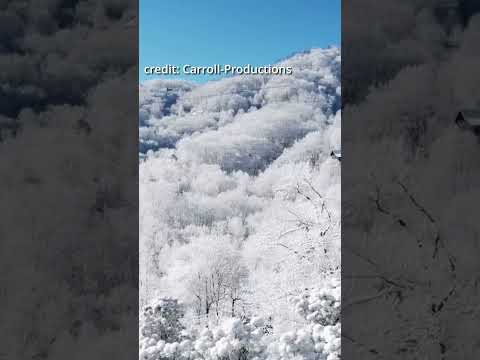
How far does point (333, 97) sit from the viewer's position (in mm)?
1711

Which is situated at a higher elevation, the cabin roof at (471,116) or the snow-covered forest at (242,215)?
the cabin roof at (471,116)

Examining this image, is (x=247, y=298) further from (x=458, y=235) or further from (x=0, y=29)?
(x=0, y=29)

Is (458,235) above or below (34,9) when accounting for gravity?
below

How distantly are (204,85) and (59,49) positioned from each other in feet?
2.05

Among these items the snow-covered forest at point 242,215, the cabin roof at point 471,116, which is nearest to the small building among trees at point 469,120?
the cabin roof at point 471,116

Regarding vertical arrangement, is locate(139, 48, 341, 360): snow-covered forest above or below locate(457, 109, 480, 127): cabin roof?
below

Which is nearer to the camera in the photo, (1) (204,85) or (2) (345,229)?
(2) (345,229)

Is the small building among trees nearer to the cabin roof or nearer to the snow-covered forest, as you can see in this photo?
the cabin roof

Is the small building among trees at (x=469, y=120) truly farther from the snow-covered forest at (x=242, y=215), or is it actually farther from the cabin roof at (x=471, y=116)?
the snow-covered forest at (x=242, y=215)

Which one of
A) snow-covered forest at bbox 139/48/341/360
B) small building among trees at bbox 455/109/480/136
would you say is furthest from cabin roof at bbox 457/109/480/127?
snow-covered forest at bbox 139/48/341/360

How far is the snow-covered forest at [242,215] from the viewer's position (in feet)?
5.26

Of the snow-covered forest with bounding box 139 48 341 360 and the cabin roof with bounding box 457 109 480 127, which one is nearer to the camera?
the cabin roof with bounding box 457 109 480 127

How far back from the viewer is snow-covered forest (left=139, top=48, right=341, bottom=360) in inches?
63.1

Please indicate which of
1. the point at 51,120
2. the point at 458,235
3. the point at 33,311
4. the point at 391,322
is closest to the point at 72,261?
the point at 33,311
